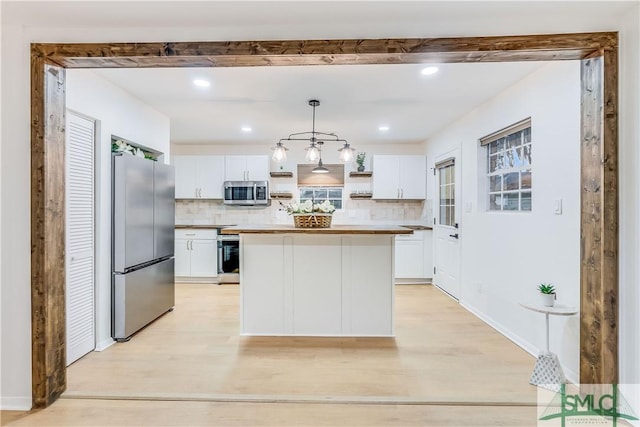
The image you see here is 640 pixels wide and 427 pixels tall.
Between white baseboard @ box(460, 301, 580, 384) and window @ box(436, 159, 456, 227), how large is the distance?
4.14 feet

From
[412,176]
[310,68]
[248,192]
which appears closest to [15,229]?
[310,68]

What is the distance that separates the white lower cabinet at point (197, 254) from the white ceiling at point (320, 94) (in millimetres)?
1638

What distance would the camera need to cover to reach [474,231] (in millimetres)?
4086

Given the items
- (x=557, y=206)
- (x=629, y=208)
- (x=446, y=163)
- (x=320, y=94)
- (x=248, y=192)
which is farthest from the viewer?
(x=248, y=192)

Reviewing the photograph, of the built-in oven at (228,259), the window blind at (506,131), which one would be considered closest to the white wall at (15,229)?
the built-in oven at (228,259)

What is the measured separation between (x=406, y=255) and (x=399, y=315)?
5.88 feet

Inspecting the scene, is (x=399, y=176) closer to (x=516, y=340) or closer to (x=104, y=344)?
(x=516, y=340)

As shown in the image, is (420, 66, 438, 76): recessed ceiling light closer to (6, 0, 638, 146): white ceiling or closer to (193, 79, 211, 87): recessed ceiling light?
(6, 0, 638, 146): white ceiling

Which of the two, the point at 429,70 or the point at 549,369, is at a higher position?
the point at 429,70

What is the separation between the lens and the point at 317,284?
10.9ft

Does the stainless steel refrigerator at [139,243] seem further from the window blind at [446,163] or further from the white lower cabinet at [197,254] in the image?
the window blind at [446,163]

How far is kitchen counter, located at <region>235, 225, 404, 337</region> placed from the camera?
10.8 feet

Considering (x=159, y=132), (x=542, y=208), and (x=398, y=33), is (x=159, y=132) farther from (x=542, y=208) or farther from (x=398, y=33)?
(x=542, y=208)

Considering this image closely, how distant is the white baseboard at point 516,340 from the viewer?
2521 mm
